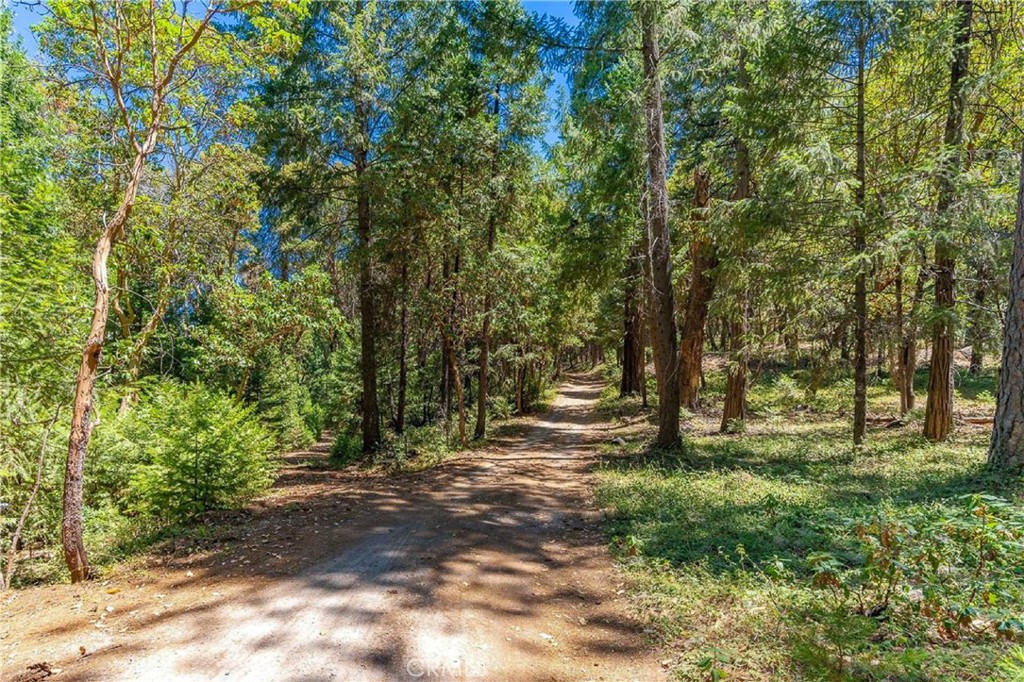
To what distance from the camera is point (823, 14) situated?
8.69 m

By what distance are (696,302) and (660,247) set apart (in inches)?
200

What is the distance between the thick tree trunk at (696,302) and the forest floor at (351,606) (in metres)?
9.54

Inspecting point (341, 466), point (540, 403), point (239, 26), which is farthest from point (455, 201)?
point (540, 403)

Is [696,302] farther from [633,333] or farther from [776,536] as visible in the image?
[776,536]

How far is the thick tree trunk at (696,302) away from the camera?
1404 centimetres

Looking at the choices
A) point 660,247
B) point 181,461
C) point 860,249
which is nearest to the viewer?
point 181,461

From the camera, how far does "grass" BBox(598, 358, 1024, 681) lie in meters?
2.84

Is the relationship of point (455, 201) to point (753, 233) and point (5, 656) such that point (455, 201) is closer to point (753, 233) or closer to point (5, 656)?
point (753, 233)

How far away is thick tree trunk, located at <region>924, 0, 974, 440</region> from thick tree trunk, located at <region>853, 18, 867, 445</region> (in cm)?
109

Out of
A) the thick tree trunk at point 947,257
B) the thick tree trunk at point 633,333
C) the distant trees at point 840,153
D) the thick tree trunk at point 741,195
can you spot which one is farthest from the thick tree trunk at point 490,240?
the thick tree trunk at point 947,257

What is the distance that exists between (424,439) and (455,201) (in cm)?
735

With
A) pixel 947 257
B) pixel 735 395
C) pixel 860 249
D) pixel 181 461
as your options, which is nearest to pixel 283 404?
pixel 181 461

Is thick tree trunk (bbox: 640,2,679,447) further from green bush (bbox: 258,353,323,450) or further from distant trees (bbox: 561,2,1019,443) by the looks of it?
green bush (bbox: 258,353,323,450)

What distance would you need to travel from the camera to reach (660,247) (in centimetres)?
1098
